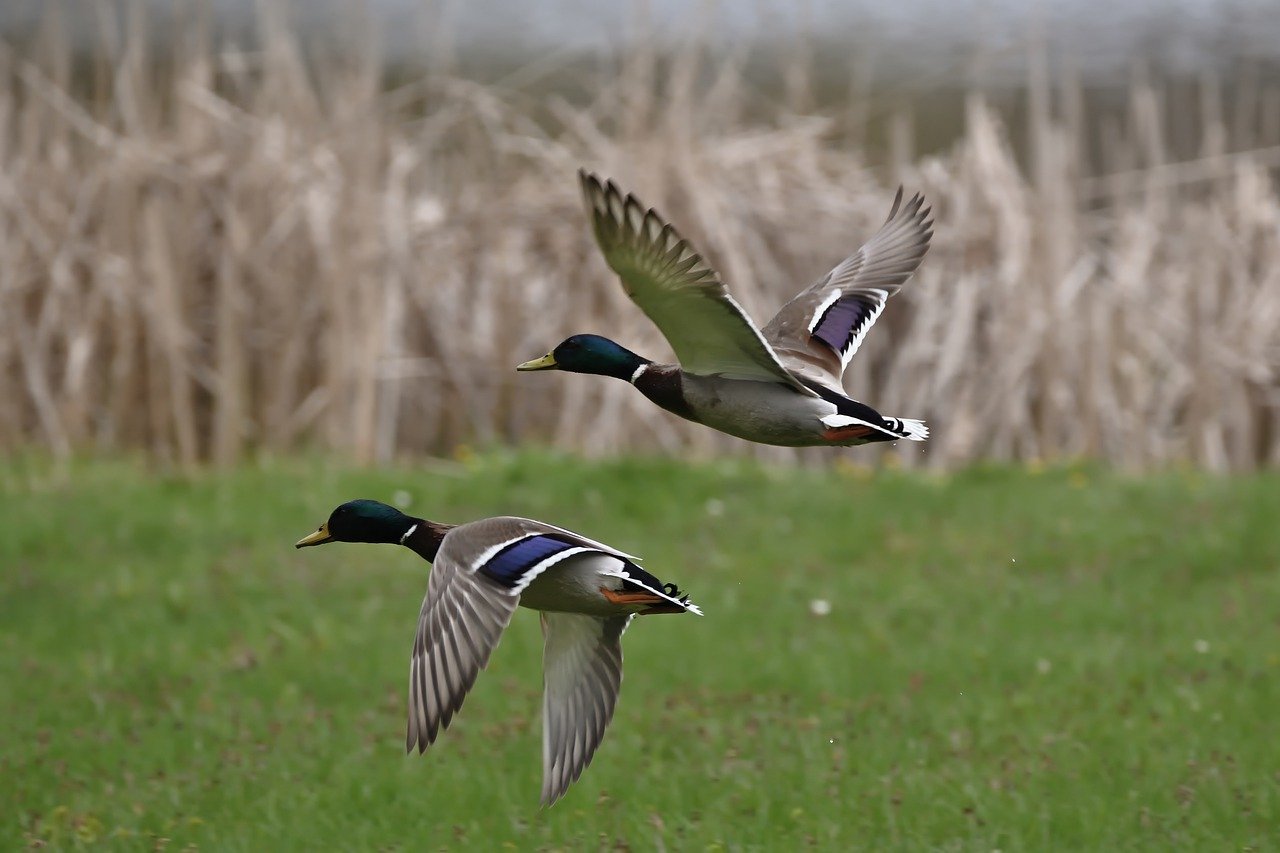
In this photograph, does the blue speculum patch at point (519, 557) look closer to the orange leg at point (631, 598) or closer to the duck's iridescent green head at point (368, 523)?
the orange leg at point (631, 598)

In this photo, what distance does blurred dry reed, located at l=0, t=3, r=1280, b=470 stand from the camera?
11.4m

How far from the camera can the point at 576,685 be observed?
456cm

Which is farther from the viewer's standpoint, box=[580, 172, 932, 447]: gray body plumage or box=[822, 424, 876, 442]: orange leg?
box=[822, 424, 876, 442]: orange leg

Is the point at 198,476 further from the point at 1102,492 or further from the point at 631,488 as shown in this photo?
the point at 1102,492

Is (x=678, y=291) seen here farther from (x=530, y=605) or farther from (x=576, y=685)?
(x=576, y=685)

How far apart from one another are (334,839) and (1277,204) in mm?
10528

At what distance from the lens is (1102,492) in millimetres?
9969

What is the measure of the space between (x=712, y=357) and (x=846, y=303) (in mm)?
1068

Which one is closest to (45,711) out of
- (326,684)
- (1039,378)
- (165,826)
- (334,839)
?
(326,684)

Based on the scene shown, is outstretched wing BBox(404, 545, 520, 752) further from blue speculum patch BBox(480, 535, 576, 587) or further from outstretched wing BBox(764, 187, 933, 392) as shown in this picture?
outstretched wing BBox(764, 187, 933, 392)

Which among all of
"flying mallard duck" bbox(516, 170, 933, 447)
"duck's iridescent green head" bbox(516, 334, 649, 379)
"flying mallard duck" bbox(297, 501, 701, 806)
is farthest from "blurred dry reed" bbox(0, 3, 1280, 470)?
"duck's iridescent green head" bbox(516, 334, 649, 379)

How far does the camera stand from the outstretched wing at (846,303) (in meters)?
4.72

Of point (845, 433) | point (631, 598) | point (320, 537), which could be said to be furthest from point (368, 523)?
point (845, 433)

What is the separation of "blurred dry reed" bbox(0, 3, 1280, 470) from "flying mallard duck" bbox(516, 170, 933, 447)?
688cm
